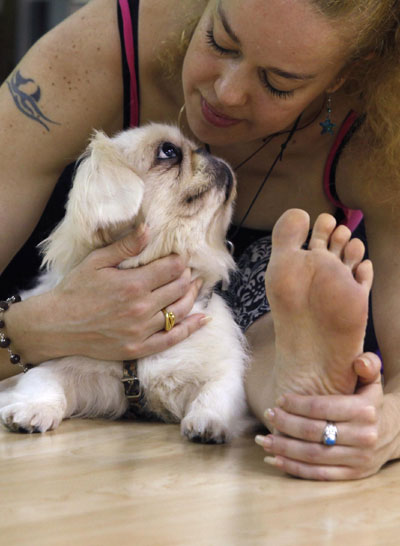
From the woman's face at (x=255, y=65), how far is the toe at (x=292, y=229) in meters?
0.46

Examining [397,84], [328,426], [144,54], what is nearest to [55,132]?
[144,54]

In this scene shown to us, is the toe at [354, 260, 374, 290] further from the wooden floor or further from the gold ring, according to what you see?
the gold ring

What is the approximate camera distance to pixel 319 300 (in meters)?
1.44

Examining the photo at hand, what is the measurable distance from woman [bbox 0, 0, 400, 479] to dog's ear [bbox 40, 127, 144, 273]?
62mm

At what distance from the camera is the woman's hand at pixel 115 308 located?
1.85m

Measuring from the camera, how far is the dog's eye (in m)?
1.97

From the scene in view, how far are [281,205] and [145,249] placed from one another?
2.37 ft

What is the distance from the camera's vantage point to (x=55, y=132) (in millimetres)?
2234

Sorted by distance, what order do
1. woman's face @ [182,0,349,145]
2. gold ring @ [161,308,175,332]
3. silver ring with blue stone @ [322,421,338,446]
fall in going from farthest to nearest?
1. gold ring @ [161,308,175,332]
2. woman's face @ [182,0,349,145]
3. silver ring with blue stone @ [322,421,338,446]

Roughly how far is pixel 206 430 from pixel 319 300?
465 millimetres

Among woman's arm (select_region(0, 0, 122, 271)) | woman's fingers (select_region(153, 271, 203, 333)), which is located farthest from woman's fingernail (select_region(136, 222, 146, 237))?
woman's arm (select_region(0, 0, 122, 271))

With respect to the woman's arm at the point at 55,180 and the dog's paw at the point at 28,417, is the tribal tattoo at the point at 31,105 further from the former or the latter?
the dog's paw at the point at 28,417

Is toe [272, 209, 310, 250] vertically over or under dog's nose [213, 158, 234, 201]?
under

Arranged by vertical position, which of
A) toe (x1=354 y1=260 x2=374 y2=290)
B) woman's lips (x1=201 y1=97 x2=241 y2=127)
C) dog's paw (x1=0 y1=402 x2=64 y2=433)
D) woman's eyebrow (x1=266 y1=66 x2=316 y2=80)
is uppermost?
woman's eyebrow (x1=266 y1=66 x2=316 y2=80)
